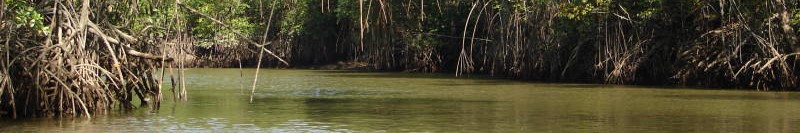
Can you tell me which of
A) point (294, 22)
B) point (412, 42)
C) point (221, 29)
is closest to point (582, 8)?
point (412, 42)

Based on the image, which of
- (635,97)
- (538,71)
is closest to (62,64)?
(635,97)

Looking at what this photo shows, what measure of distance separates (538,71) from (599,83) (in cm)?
213

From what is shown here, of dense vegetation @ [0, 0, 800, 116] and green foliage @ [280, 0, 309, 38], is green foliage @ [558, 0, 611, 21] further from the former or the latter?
green foliage @ [280, 0, 309, 38]

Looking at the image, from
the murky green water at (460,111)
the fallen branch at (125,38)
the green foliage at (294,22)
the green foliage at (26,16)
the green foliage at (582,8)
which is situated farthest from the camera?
the green foliage at (294,22)

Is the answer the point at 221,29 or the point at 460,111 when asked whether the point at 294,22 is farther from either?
the point at 460,111

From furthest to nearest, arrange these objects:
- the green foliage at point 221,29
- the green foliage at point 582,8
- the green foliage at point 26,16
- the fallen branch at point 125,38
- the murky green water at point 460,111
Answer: the green foliage at point 221,29 → the green foliage at point 582,8 → the murky green water at point 460,111 → the fallen branch at point 125,38 → the green foliage at point 26,16

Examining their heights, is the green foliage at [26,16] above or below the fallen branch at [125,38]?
above

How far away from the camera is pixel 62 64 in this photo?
11328mm

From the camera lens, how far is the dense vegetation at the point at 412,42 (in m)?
11.3

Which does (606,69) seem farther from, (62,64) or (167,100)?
(62,64)

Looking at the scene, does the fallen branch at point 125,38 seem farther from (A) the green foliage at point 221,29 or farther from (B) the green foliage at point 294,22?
(B) the green foliage at point 294,22

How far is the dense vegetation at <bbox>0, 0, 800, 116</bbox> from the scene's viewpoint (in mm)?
11312

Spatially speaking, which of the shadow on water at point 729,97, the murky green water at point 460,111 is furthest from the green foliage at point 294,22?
the shadow on water at point 729,97

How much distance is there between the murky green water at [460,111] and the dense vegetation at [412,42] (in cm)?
46
